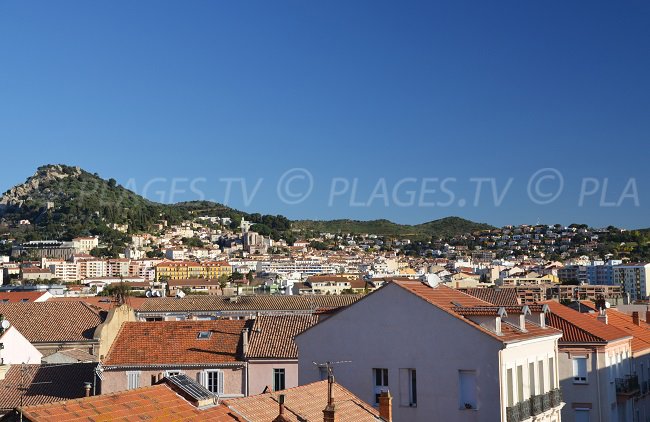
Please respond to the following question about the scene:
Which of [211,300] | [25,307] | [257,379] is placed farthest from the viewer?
[211,300]

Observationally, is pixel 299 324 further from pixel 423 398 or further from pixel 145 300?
pixel 145 300

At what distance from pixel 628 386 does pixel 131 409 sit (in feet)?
76.3

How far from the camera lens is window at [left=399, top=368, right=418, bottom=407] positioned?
22.9 meters

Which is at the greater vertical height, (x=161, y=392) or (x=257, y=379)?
(x=161, y=392)

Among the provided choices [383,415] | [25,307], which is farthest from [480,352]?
[25,307]

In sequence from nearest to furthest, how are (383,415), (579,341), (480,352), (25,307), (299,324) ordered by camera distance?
(383,415), (480,352), (579,341), (299,324), (25,307)

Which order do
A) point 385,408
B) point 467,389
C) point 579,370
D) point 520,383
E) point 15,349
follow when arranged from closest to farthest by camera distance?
point 385,408 < point 467,389 < point 520,383 < point 579,370 < point 15,349

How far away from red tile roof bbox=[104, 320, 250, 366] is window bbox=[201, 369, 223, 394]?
1.36 feet

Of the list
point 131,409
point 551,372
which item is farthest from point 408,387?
point 131,409

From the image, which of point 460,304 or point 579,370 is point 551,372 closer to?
point 460,304

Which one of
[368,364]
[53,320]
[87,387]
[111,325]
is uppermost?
[368,364]

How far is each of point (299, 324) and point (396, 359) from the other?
54.8 ft

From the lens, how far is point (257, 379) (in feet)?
122

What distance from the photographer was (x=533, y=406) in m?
23.5
